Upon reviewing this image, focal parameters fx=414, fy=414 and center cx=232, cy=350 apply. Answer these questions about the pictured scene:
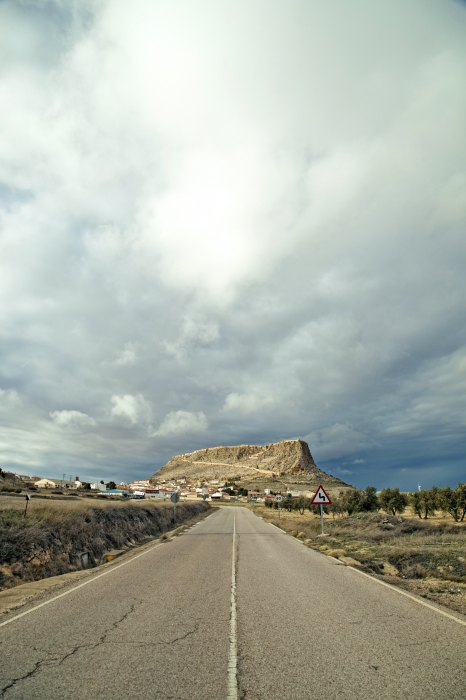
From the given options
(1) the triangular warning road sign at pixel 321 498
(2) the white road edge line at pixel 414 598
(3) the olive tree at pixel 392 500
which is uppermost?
(1) the triangular warning road sign at pixel 321 498

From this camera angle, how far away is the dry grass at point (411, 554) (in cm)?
1093

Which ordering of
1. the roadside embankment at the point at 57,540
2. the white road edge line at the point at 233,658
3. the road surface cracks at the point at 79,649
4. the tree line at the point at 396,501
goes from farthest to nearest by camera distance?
the tree line at the point at 396,501 < the roadside embankment at the point at 57,540 < the road surface cracks at the point at 79,649 < the white road edge line at the point at 233,658

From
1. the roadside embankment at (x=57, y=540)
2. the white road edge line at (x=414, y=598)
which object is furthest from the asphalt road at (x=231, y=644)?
the roadside embankment at (x=57, y=540)

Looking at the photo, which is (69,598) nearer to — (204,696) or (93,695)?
(93,695)

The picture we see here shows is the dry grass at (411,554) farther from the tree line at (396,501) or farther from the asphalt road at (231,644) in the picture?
the tree line at (396,501)

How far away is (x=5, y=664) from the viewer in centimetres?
532

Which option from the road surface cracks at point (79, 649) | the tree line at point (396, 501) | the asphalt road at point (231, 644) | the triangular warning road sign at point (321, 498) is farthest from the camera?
the tree line at point (396, 501)

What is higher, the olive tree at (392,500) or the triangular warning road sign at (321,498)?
the triangular warning road sign at (321,498)

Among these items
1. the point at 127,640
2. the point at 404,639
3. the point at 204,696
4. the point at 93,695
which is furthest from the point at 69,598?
the point at 404,639

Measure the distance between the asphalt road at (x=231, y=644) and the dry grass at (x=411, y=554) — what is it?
1.47 meters

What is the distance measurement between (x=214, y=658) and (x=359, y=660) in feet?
6.35

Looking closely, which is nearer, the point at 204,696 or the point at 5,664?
the point at 204,696

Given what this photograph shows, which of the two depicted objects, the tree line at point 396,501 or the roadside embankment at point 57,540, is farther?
the tree line at point 396,501

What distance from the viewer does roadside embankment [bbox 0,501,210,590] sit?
13078 mm
